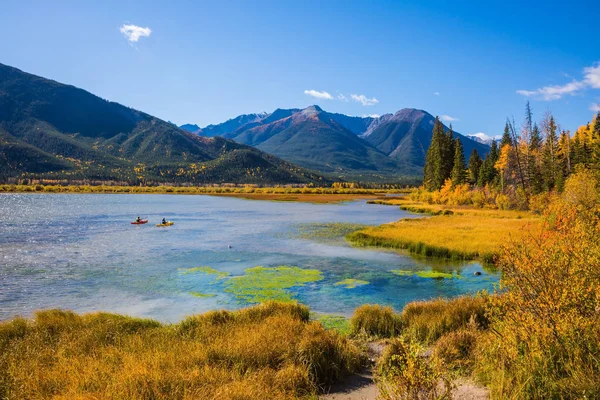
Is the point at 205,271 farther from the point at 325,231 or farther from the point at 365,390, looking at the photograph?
the point at 325,231

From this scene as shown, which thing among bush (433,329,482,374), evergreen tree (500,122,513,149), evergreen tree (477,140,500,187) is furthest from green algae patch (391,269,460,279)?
evergreen tree (500,122,513,149)

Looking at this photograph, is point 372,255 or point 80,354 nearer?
point 80,354

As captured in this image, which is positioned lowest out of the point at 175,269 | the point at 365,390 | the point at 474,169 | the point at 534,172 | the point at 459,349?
the point at 175,269

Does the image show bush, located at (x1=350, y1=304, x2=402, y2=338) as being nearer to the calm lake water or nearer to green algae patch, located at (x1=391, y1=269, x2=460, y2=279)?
the calm lake water

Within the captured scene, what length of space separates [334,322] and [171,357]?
8.83 metres

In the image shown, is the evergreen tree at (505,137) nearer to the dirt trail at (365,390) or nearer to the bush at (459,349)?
the bush at (459,349)

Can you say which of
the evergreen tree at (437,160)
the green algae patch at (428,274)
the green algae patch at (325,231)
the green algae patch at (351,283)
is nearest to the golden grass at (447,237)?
the green algae patch at (325,231)

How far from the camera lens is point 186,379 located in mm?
8758

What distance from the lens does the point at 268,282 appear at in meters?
25.6

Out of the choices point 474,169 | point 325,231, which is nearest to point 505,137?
point 474,169

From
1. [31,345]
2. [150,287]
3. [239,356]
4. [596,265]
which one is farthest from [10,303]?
[596,265]

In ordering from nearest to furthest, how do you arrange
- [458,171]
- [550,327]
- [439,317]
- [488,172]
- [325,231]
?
[550,327] → [439,317] → [325,231] → [458,171] → [488,172]

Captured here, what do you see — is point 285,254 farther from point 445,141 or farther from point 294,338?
point 445,141

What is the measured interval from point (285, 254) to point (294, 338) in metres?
23.7
